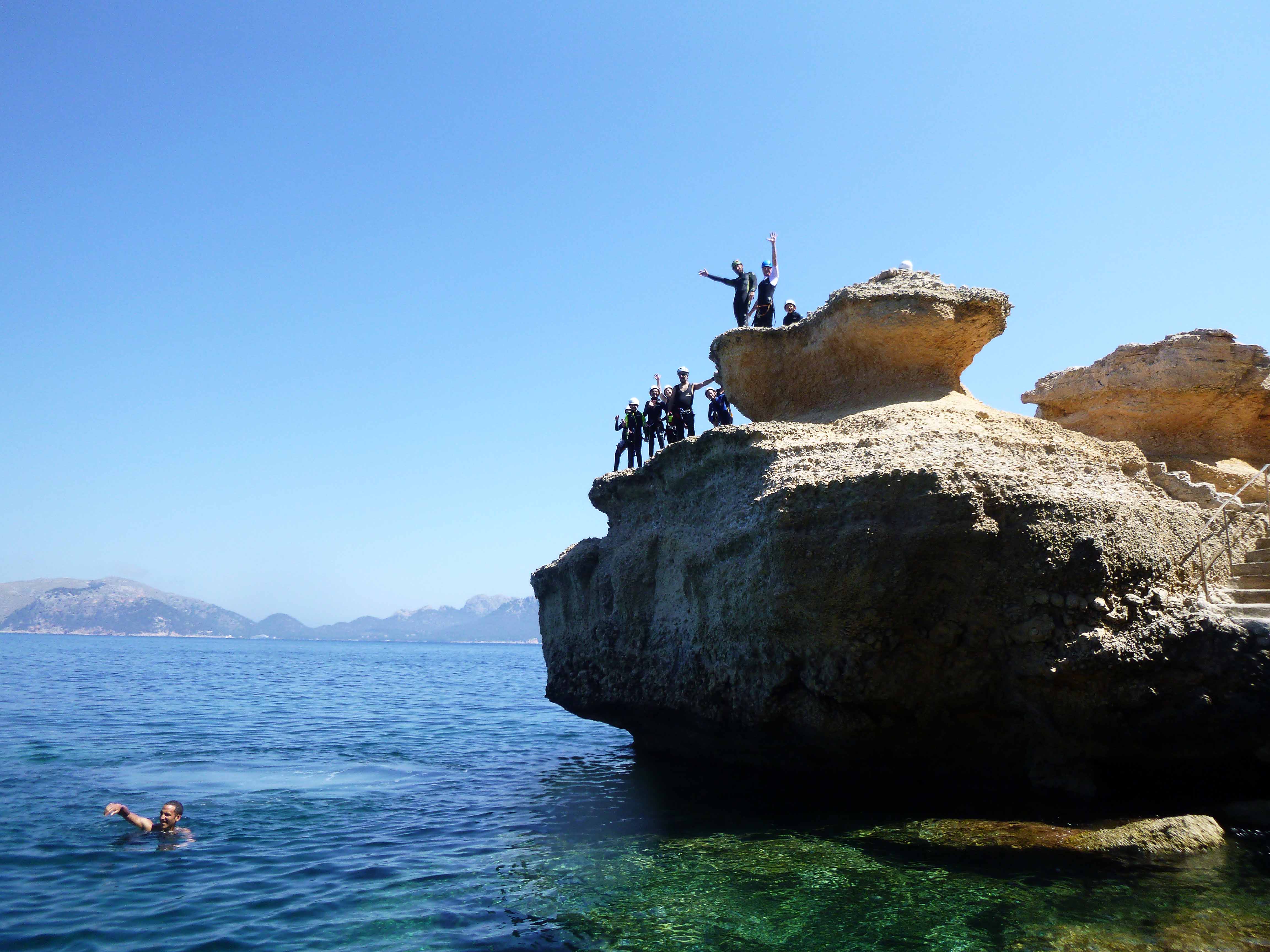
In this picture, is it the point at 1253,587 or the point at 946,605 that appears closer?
the point at 946,605

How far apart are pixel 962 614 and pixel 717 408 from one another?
707 centimetres

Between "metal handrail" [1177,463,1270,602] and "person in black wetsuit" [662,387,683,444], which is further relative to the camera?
"person in black wetsuit" [662,387,683,444]

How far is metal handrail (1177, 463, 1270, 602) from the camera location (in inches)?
384

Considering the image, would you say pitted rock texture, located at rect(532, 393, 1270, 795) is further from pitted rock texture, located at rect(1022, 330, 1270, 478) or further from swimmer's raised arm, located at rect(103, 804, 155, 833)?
swimmer's raised arm, located at rect(103, 804, 155, 833)

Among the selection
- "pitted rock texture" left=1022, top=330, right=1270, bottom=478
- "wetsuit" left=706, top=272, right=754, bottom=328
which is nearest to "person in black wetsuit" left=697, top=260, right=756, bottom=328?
"wetsuit" left=706, top=272, right=754, bottom=328

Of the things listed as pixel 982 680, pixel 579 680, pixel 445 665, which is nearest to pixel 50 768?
pixel 579 680

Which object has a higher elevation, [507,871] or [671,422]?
[671,422]

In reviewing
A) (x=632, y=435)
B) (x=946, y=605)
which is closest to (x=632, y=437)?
(x=632, y=435)

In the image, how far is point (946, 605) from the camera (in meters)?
9.59

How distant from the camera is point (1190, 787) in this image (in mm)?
9578

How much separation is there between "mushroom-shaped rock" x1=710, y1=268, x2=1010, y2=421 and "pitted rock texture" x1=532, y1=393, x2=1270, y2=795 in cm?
109

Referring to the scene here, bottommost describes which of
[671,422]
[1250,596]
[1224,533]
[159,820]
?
[159,820]

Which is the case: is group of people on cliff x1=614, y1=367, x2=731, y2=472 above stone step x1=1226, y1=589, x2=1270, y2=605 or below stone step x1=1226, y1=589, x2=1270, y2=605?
above

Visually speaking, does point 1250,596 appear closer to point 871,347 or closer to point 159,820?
point 871,347
